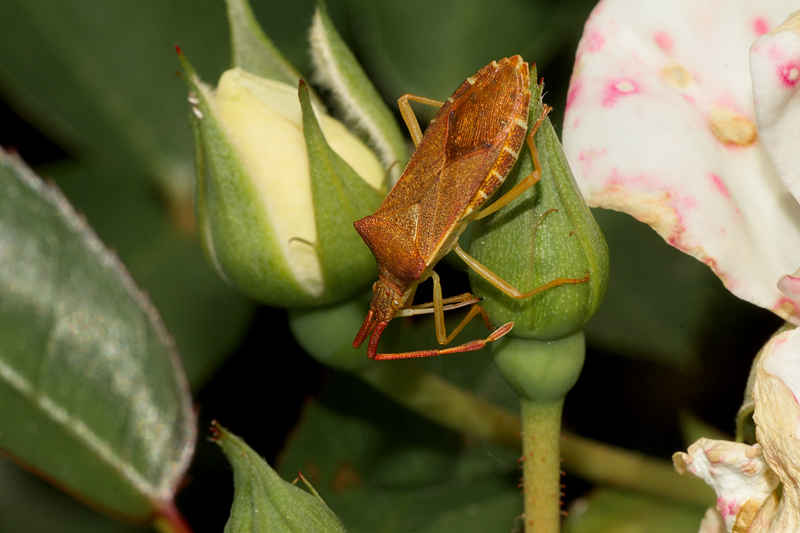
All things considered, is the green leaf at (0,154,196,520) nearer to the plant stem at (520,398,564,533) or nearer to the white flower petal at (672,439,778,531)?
the plant stem at (520,398,564,533)

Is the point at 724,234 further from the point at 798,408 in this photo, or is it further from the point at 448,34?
the point at 448,34

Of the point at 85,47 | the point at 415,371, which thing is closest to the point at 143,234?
the point at 85,47

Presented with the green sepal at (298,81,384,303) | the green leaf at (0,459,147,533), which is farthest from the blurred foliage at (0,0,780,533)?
the green sepal at (298,81,384,303)

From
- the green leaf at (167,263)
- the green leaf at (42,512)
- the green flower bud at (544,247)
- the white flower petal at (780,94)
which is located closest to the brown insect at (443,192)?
the green flower bud at (544,247)

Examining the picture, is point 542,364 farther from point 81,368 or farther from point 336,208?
point 81,368

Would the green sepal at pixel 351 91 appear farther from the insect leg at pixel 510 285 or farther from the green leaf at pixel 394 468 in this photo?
the green leaf at pixel 394 468
